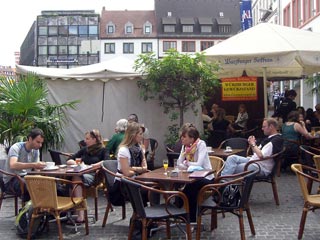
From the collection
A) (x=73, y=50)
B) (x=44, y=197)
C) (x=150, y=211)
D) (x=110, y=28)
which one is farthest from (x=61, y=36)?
(x=150, y=211)

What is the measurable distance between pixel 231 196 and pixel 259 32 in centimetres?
589

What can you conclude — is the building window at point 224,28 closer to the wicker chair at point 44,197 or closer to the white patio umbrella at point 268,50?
the white patio umbrella at point 268,50

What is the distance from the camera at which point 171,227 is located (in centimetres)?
639

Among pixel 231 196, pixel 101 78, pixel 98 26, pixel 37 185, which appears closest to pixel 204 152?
pixel 231 196

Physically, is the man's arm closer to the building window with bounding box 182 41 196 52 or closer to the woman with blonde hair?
the woman with blonde hair

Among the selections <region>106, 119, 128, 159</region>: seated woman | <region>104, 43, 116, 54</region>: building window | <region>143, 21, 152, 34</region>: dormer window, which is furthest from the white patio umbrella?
<region>104, 43, 116, 54</region>: building window

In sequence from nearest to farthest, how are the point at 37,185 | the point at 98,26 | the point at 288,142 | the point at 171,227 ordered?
the point at 37,185, the point at 171,227, the point at 288,142, the point at 98,26

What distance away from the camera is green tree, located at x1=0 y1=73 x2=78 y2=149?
934cm

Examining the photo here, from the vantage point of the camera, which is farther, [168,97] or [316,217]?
[168,97]

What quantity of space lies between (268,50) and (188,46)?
63718 mm

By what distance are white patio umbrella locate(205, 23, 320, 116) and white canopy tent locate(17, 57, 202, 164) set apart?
6.35ft

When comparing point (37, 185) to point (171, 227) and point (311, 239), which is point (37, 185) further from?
point (311, 239)

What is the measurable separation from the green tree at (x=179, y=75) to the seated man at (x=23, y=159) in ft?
13.1

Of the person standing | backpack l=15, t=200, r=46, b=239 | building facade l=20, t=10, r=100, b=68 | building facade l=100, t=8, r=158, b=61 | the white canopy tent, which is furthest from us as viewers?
building facade l=20, t=10, r=100, b=68
